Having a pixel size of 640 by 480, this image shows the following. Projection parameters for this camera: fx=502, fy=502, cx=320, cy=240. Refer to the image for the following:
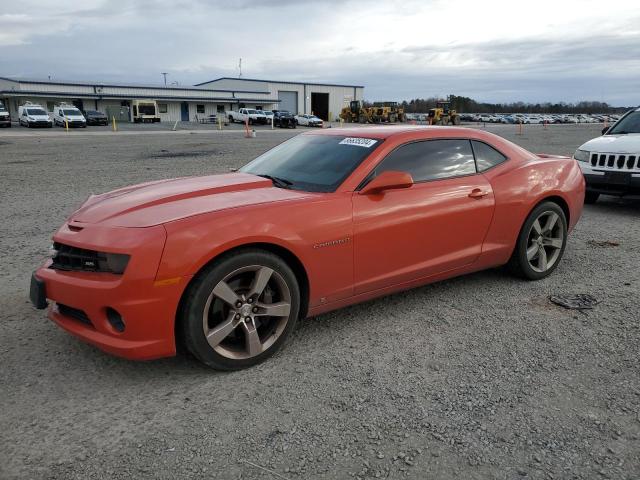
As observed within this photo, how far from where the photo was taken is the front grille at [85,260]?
2.78 metres

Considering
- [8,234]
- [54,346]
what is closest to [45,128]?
[8,234]

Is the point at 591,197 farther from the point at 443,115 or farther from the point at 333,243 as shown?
the point at 443,115

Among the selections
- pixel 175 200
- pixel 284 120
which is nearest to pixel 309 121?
pixel 284 120

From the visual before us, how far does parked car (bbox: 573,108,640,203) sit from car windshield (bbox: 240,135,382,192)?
5314 mm

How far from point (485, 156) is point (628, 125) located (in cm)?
566

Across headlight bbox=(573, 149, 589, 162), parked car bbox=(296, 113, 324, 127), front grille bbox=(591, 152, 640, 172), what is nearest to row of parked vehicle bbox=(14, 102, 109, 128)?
parked car bbox=(296, 113, 324, 127)

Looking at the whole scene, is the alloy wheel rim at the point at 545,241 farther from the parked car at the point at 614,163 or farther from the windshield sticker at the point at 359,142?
the parked car at the point at 614,163

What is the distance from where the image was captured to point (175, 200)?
334cm

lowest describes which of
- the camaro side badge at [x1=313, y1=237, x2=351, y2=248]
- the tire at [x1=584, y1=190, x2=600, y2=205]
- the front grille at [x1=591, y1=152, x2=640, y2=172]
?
the tire at [x1=584, y1=190, x2=600, y2=205]

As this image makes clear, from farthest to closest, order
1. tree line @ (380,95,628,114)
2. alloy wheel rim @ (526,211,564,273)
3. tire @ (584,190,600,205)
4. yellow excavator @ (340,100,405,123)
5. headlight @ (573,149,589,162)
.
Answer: tree line @ (380,95,628,114)
yellow excavator @ (340,100,405,123)
tire @ (584,190,600,205)
headlight @ (573,149,589,162)
alloy wheel rim @ (526,211,564,273)

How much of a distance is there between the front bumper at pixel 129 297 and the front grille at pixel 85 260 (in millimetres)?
31

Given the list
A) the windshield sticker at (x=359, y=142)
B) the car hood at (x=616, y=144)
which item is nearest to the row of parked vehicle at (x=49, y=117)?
the car hood at (x=616, y=144)

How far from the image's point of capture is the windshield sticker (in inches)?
152

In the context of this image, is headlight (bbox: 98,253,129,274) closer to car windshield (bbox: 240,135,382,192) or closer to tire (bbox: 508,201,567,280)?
car windshield (bbox: 240,135,382,192)
